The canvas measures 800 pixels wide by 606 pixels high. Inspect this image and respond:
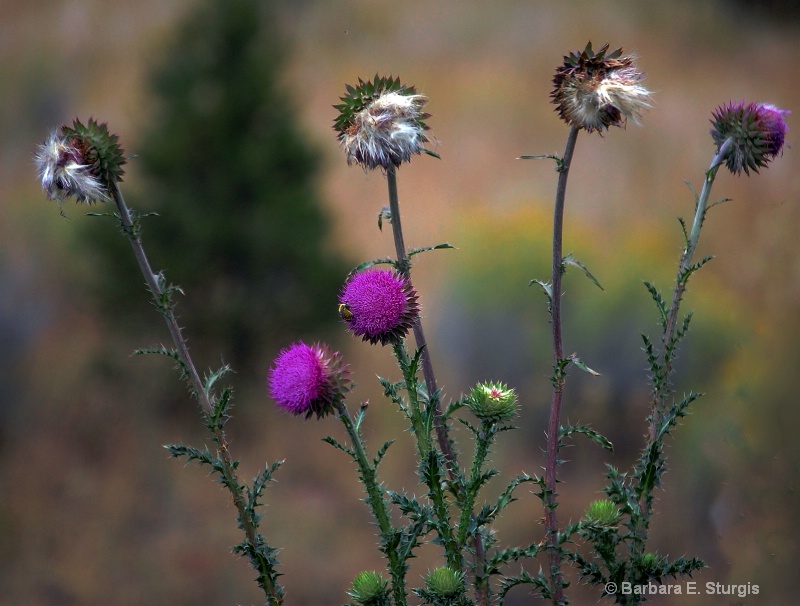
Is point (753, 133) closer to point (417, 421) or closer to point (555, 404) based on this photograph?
point (555, 404)

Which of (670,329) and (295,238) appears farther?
(295,238)

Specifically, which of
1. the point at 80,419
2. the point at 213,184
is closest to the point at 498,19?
the point at 213,184

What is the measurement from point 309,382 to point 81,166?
442 mm

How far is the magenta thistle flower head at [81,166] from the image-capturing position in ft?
3.83

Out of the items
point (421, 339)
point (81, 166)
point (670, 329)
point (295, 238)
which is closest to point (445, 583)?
point (421, 339)

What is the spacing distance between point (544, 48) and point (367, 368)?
54.7 inches

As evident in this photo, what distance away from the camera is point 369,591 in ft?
3.80

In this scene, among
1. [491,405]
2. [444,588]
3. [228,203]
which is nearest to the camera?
[444,588]

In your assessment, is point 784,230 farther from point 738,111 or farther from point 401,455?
point 738,111

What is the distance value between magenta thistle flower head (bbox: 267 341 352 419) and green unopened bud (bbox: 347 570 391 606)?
24 centimetres

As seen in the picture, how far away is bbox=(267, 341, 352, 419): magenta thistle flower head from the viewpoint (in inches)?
43.8

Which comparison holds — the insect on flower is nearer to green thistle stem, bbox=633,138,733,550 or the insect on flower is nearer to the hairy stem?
the hairy stem

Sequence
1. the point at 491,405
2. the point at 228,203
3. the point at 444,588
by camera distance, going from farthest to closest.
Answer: the point at 228,203, the point at 491,405, the point at 444,588

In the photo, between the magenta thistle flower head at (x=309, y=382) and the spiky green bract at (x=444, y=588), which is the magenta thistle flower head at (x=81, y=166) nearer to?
the magenta thistle flower head at (x=309, y=382)
